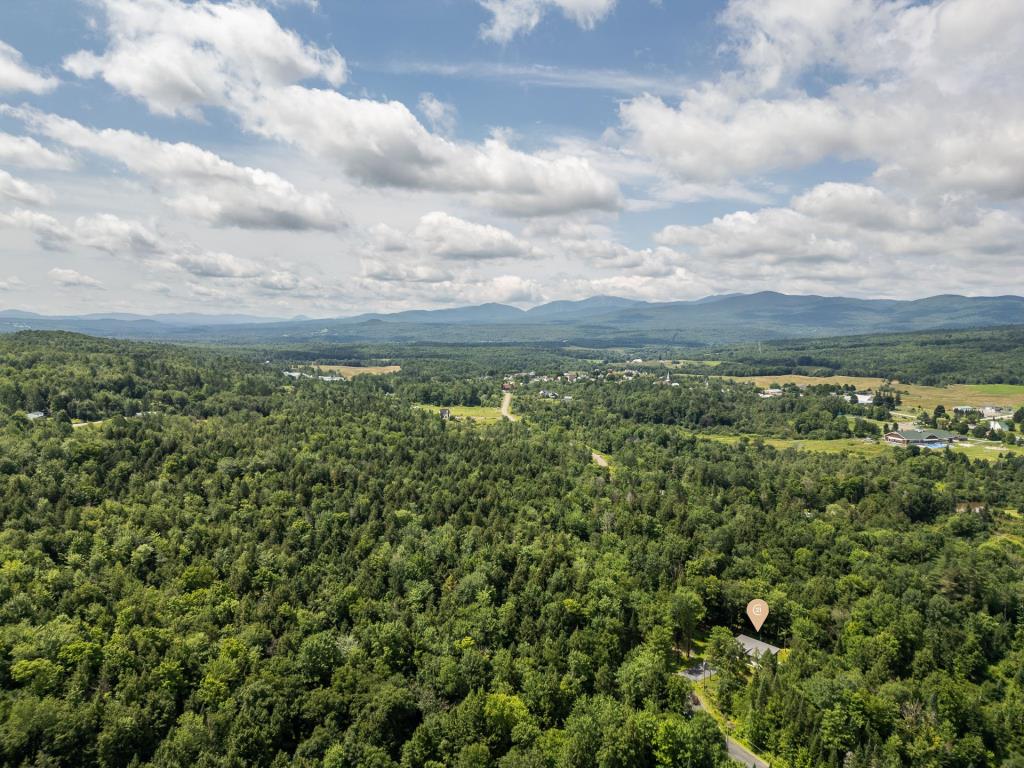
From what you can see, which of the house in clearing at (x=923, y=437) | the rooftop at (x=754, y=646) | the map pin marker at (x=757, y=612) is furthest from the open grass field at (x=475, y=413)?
the house in clearing at (x=923, y=437)

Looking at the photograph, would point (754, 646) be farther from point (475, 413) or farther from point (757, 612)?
point (475, 413)

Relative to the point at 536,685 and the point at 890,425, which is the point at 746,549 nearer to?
the point at 536,685

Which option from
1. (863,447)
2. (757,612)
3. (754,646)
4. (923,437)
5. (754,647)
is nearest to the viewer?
(754,647)

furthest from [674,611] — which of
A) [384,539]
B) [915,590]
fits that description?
[384,539]

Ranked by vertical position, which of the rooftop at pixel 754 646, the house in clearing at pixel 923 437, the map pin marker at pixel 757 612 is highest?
the house in clearing at pixel 923 437

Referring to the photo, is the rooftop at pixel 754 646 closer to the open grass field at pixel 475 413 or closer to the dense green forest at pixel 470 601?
the dense green forest at pixel 470 601

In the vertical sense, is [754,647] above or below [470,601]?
below

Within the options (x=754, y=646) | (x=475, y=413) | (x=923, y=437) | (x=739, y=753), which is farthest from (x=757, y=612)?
(x=475, y=413)
